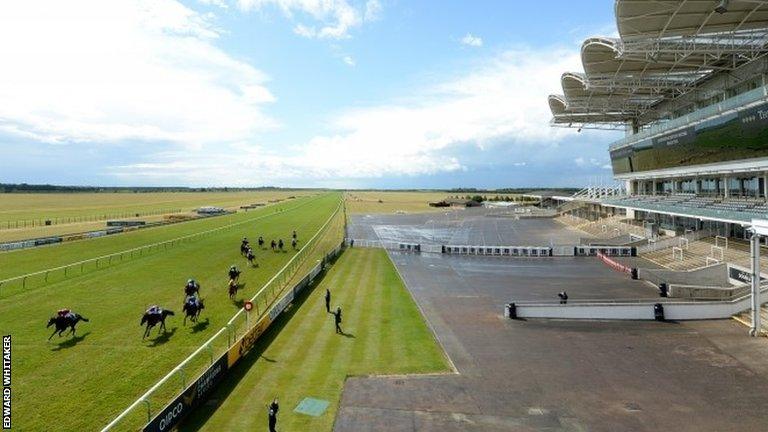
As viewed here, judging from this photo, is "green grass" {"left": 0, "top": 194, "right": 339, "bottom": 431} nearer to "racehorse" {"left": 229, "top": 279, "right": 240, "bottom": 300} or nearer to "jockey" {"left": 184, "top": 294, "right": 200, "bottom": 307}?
"racehorse" {"left": 229, "top": 279, "right": 240, "bottom": 300}

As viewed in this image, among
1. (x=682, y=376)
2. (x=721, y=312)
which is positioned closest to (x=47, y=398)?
(x=682, y=376)

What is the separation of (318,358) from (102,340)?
29.2ft

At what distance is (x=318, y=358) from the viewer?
18625 mm

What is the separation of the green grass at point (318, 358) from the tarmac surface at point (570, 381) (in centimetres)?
82

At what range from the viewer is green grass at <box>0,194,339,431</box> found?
46.2 ft

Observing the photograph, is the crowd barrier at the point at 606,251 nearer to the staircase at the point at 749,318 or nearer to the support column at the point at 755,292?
the staircase at the point at 749,318

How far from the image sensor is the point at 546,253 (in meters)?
49.4

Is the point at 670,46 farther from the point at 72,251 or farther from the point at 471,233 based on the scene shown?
the point at 72,251

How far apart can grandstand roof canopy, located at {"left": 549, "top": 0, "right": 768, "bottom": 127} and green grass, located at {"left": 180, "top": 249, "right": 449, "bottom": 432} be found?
2862 cm

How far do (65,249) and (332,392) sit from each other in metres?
42.8

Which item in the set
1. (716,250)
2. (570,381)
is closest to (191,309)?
(570,381)

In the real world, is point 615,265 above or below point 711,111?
below

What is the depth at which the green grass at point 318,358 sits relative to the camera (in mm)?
13883

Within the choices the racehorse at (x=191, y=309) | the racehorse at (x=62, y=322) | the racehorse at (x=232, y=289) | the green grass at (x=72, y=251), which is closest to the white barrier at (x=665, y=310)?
the racehorse at (x=232, y=289)
